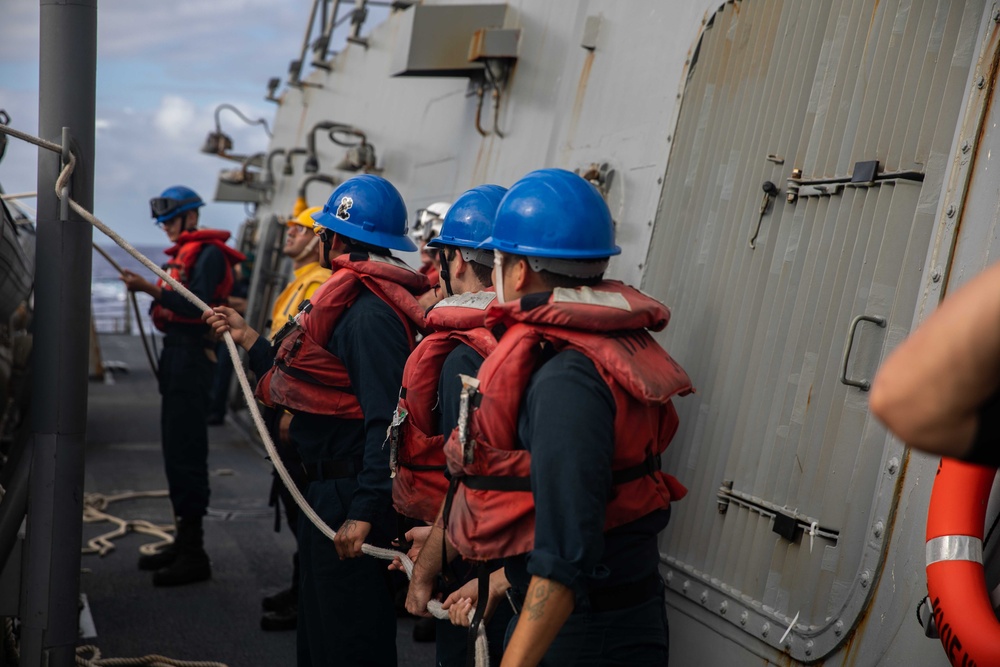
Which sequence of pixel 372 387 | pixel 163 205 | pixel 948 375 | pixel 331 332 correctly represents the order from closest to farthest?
pixel 948 375 → pixel 372 387 → pixel 331 332 → pixel 163 205

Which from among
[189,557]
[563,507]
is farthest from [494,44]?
[563,507]

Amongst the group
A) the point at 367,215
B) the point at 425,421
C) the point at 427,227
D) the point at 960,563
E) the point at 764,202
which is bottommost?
the point at 425,421

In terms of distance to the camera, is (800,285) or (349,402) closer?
(800,285)

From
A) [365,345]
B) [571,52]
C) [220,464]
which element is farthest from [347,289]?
[220,464]

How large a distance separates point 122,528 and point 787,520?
501cm

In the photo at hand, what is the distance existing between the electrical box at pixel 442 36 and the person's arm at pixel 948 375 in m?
4.92

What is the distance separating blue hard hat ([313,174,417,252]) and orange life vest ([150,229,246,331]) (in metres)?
2.43

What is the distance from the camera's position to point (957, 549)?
6.15 feet

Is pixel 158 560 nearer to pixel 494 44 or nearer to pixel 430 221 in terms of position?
pixel 430 221

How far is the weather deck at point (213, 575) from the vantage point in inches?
179

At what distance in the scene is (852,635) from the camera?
2.27m

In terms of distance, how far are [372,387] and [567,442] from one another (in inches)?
54.5

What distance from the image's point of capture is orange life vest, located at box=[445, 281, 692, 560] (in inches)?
76.6

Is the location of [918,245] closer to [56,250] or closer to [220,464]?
[56,250]
